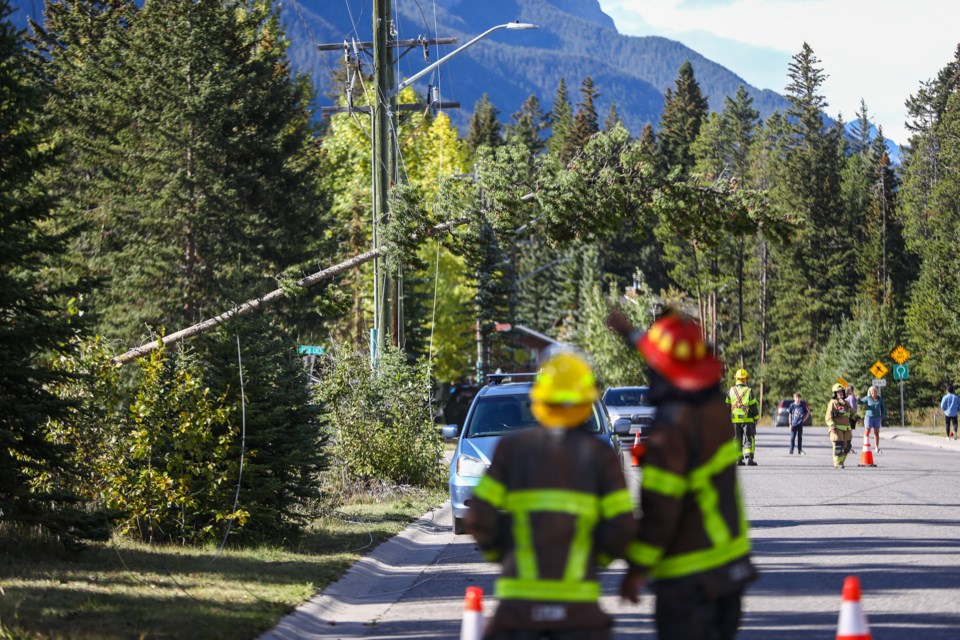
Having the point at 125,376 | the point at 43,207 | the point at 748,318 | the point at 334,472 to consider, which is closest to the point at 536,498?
the point at 43,207

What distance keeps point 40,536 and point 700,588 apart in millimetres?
8432

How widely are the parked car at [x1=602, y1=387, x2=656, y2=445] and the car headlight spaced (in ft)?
54.9

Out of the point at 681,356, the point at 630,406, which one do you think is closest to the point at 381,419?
the point at 630,406

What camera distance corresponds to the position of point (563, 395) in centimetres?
Result: 508

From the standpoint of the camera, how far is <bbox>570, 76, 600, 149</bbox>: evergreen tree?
110 m

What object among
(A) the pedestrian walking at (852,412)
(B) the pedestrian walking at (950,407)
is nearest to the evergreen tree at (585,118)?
(B) the pedestrian walking at (950,407)

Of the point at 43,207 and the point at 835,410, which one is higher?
the point at 43,207

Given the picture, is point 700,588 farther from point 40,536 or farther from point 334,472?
point 334,472

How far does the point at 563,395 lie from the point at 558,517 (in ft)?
1.56

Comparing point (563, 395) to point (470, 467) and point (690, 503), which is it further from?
point (470, 467)

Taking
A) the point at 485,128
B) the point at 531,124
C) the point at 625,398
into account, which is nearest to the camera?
the point at 625,398

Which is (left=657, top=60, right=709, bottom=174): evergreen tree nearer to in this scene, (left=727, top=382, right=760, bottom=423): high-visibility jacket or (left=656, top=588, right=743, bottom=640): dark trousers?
(left=727, top=382, right=760, bottom=423): high-visibility jacket

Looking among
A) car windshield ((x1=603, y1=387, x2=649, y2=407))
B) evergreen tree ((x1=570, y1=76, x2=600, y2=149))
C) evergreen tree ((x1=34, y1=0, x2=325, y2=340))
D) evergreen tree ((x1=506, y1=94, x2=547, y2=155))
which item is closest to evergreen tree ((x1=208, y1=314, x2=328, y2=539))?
evergreen tree ((x1=34, y1=0, x2=325, y2=340))

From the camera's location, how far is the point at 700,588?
204 inches
